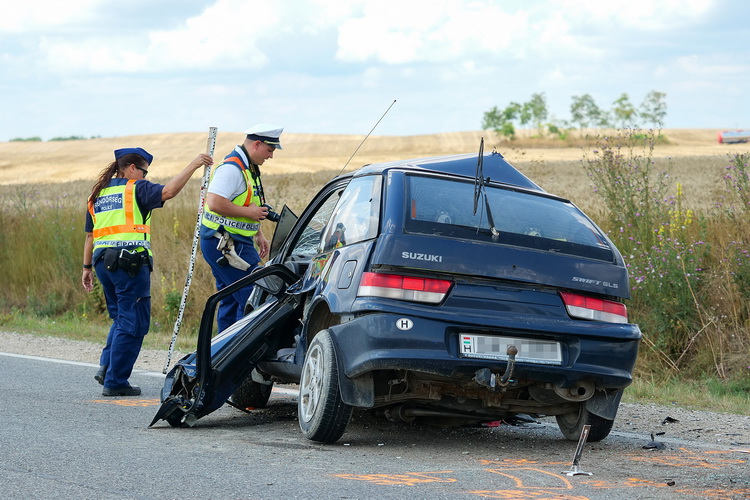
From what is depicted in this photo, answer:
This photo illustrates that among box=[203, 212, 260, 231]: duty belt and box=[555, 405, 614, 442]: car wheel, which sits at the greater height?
box=[203, 212, 260, 231]: duty belt

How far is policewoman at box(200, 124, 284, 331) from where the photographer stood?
867cm

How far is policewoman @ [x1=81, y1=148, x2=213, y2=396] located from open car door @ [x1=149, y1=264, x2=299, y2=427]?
5.59 ft

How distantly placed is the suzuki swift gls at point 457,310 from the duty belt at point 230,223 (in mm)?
2199

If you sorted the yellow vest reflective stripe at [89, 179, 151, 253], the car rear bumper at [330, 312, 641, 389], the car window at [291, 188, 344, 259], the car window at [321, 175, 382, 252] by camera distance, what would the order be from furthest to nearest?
1. the yellow vest reflective stripe at [89, 179, 151, 253]
2. the car window at [291, 188, 344, 259]
3. the car window at [321, 175, 382, 252]
4. the car rear bumper at [330, 312, 641, 389]

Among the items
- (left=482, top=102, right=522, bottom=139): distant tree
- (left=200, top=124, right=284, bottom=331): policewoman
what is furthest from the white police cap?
(left=482, top=102, right=522, bottom=139): distant tree

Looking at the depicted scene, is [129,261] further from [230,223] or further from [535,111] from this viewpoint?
[535,111]

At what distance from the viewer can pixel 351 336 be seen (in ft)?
18.5

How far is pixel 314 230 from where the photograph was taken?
7.34 m

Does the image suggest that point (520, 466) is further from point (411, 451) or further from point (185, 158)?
point (185, 158)

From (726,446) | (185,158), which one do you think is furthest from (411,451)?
(185,158)

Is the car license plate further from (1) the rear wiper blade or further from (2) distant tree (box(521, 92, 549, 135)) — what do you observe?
(2) distant tree (box(521, 92, 549, 135))

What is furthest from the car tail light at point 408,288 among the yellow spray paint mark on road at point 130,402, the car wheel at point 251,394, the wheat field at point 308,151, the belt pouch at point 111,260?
the wheat field at point 308,151

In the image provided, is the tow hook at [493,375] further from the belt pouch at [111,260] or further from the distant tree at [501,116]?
the distant tree at [501,116]

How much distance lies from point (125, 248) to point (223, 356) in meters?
2.21
